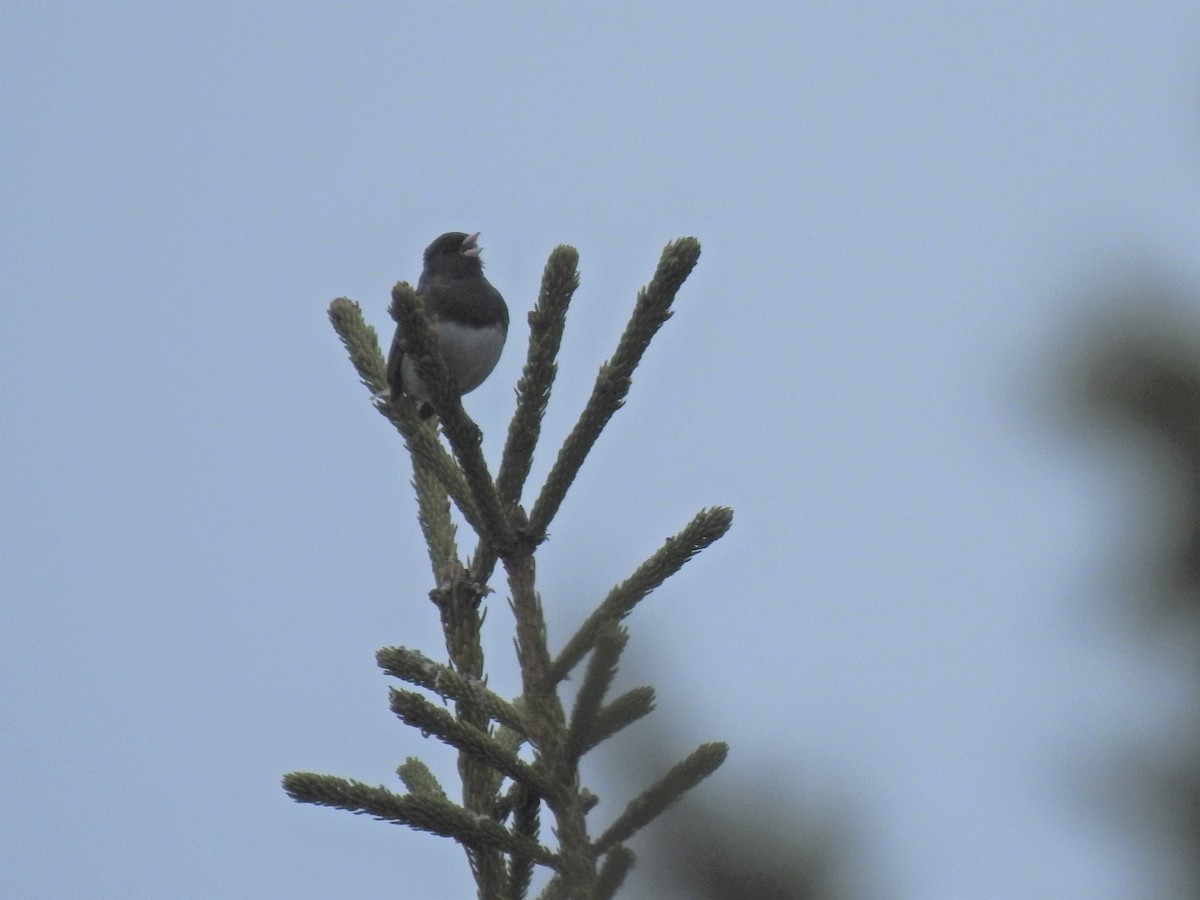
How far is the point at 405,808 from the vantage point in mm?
1729

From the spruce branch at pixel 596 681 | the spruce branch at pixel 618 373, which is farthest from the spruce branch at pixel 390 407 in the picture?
the spruce branch at pixel 596 681

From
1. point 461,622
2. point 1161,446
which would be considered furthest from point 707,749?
point 461,622

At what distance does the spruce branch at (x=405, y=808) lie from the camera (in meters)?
1.72

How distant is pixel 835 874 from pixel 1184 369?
826mm

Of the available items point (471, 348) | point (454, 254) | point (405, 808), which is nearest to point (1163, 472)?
point (405, 808)

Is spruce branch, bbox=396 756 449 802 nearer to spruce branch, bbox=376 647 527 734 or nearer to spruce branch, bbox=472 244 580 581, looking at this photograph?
spruce branch, bbox=376 647 527 734

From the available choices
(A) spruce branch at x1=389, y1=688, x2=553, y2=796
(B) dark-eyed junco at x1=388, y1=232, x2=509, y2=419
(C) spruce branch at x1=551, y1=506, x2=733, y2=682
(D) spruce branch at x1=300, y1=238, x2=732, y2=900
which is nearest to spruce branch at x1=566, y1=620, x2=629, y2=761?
(D) spruce branch at x1=300, y1=238, x2=732, y2=900

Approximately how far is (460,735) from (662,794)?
454 mm

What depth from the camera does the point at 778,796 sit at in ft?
3.68

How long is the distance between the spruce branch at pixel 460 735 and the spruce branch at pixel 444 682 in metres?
0.07

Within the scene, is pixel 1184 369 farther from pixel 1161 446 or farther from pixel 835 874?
pixel 835 874

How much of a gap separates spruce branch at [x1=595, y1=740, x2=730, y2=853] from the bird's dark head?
3.21 meters

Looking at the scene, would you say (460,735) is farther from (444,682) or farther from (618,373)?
(618,373)

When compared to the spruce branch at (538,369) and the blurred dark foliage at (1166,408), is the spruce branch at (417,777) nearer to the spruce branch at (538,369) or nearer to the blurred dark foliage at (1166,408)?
the spruce branch at (538,369)
